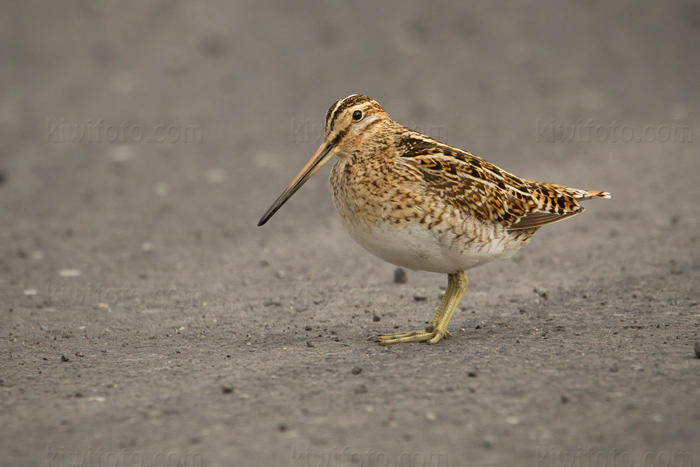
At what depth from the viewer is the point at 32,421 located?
520 centimetres

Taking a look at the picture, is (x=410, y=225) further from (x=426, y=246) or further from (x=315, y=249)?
(x=315, y=249)

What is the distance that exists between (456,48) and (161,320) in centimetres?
947

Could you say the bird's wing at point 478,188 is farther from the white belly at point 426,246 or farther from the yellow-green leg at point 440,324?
the yellow-green leg at point 440,324

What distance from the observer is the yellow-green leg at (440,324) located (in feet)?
21.4

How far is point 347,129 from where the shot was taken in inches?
263

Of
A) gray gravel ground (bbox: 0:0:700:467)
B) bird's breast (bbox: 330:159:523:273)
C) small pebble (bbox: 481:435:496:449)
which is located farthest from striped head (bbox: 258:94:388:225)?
small pebble (bbox: 481:435:496:449)

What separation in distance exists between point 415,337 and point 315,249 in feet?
9.51

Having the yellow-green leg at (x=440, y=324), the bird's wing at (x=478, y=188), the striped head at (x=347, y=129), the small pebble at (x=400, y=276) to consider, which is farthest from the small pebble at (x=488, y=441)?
the small pebble at (x=400, y=276)

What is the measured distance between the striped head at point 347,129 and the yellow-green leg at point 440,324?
4.14 feet

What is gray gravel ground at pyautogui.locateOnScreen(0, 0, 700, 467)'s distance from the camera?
16.4 ft

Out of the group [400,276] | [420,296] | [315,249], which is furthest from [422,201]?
[315,249]

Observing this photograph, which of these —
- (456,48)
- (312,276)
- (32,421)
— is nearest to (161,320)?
(312,276)

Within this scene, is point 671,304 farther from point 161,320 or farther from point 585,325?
point 161,320

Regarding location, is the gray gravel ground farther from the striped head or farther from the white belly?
the striped head
